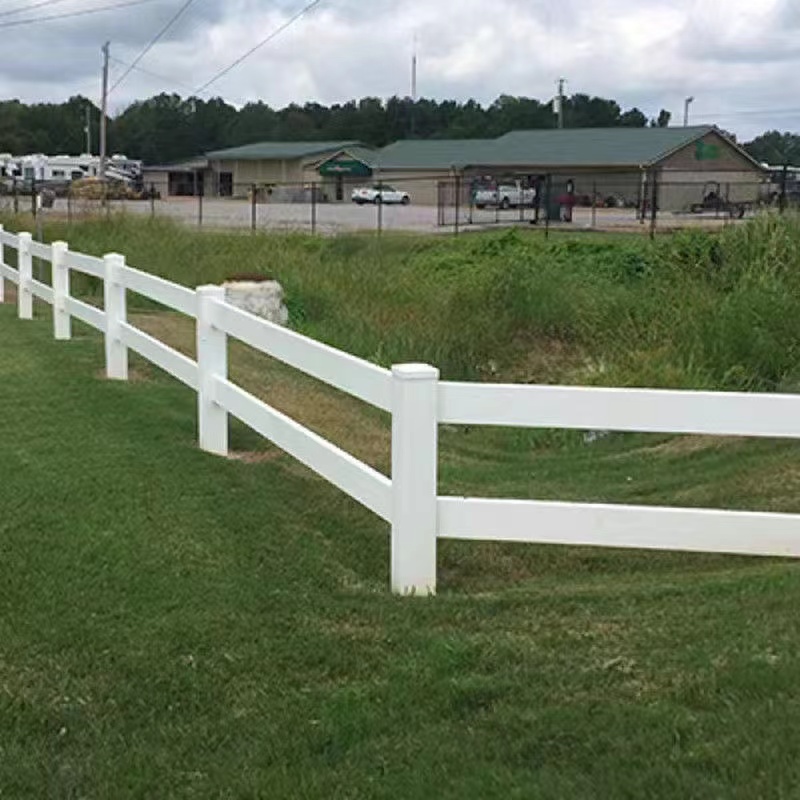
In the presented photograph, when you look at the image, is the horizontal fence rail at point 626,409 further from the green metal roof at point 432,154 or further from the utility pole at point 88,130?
the utility pole at point 88,130

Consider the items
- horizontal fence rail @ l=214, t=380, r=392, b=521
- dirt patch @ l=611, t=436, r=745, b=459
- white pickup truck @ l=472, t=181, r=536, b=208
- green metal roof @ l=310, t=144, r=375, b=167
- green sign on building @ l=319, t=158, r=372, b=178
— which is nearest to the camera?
horizontal fence rail @ l=214, t=380, r=392, b=521

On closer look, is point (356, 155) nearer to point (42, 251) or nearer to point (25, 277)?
point (25, 277)

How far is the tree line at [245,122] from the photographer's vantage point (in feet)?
437

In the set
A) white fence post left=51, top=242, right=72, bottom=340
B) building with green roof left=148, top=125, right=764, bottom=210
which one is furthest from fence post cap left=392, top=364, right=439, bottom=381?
building with green roof left=148, top=125, right=764, bottom=210

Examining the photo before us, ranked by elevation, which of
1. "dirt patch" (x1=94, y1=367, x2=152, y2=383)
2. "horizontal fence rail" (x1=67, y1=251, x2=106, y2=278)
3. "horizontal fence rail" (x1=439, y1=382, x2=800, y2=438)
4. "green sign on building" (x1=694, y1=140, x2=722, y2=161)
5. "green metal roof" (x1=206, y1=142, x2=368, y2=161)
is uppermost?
"green metal roof" (x1=206, y1=142, x2=368, y2=161)

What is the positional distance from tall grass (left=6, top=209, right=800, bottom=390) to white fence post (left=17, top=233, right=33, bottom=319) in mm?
3644

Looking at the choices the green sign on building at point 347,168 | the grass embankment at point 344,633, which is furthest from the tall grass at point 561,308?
the green sign on building at point 347,168

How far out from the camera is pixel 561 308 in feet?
54.9

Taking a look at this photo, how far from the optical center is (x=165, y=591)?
5.12 metres

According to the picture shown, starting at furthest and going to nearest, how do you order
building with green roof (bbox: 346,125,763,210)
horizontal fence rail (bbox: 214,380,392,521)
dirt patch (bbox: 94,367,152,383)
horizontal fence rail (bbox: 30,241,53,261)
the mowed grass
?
building with green roof (bbox: 346,125,763,210)
horizontal fence rail (bbox: 30,241,53,261)
dirt patch (bbox: 94,367,152,383)
horizontal fence rail (bbox: 214,380,392,521)
the mowed grass

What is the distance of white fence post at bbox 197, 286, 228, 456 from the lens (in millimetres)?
7777

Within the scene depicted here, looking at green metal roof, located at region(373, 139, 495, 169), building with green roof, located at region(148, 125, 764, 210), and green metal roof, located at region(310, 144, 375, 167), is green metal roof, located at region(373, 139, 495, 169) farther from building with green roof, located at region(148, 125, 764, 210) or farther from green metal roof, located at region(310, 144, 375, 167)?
green metal roof, located at region(310, 144, 375, 167)

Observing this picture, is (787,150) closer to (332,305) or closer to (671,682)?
(332,305)

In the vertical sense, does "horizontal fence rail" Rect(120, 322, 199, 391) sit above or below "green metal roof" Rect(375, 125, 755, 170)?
below
